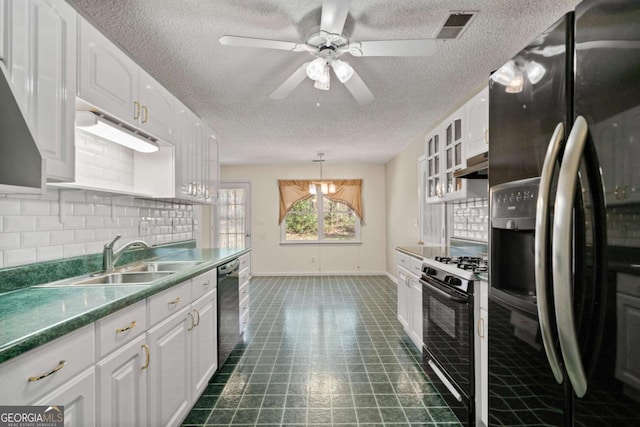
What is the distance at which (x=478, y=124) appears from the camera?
7.38 feet

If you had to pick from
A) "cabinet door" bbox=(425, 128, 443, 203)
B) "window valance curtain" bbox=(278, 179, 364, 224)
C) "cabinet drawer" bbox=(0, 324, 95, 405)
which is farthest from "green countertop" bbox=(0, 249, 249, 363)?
"window valance curtain" bbox=(278, 179, 364, 224)

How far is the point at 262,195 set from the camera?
679 cm

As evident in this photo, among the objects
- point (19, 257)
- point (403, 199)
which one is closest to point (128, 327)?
point (19, 257)

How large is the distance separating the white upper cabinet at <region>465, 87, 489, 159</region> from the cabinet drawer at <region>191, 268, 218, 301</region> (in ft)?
6.94

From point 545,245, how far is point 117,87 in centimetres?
212

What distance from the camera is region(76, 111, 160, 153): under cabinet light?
1624 millimetres

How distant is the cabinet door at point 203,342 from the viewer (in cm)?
195

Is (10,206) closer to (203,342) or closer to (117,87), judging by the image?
(117,87)

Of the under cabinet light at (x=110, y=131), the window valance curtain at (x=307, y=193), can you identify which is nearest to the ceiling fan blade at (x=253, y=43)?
the under cabinet light at (x=110, y=131)

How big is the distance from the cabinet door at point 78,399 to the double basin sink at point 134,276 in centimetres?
49

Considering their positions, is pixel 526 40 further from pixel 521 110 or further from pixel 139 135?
pixel 139 135

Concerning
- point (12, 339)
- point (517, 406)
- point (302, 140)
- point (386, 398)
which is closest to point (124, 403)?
point (12, 339)

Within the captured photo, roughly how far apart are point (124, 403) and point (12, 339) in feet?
2.01

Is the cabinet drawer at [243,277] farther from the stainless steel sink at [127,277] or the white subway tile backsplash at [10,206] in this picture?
the white subway tile backsplash at [10,206]
